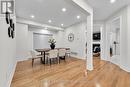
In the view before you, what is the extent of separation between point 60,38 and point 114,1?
5820 millimetres

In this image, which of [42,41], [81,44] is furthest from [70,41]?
[42,41]

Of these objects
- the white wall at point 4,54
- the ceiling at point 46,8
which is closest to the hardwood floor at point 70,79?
the white wall at point 4,54

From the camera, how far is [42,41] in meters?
7.69

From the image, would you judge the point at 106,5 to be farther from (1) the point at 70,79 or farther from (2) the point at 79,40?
(2) the point at 79,40

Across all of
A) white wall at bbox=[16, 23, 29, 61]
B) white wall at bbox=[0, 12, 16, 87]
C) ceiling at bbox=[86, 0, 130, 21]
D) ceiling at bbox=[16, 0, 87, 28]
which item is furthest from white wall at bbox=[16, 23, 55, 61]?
ceiling at bbox=[86, 0, 130, 21]

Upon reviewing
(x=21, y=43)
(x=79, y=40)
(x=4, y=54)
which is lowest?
(x=4, y=54)

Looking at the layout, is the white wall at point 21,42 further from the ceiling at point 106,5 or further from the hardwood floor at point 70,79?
the ceiling at point 106,5

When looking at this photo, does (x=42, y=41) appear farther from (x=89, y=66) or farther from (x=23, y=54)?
(x=89, y=66)

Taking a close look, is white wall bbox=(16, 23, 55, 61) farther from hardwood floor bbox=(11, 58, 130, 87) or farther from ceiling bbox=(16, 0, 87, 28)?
hardwood floor bbox=(11, 58, 130, 87)

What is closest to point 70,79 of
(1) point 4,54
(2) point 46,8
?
(1) point 4,54

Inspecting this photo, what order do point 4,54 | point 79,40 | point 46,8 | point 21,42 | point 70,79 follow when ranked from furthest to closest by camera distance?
point 79,40 → point 21,42 → point 46,8 → point 70,79 → point 4,54

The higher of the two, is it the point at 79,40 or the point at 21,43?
the point at 79,40

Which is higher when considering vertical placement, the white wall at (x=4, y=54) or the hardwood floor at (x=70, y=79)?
the white wall at (x=4, y=54)

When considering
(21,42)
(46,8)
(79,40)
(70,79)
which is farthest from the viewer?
(79,40)
